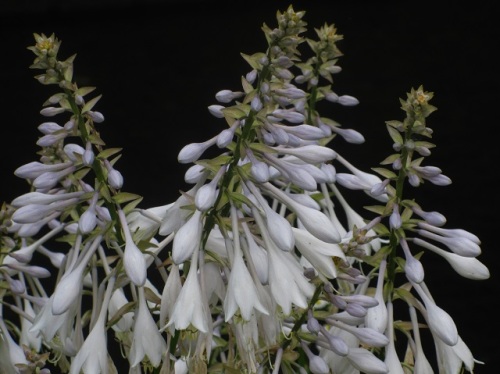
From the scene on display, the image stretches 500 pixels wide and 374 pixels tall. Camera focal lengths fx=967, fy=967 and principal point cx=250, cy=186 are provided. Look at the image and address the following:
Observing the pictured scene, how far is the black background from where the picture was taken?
3.35 meters

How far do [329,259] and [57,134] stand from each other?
35 centimetres

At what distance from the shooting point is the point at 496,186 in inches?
129

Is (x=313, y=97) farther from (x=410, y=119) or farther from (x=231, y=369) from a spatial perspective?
(x=231, y=369)

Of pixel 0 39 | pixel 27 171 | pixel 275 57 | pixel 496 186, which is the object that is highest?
pixel 275 57

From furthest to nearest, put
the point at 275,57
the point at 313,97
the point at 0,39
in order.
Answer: the point at 0,39
the point at 313,97
the point at 275,57

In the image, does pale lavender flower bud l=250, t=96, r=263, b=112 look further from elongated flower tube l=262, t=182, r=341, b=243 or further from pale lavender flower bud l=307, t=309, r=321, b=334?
pale lavender flower bud l=307, t=309, r=321, b=334

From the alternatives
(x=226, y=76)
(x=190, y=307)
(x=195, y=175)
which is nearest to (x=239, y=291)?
(x=190, y=307)

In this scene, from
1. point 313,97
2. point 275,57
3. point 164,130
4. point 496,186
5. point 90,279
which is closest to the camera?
point 275,57

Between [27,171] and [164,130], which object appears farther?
[164,130]

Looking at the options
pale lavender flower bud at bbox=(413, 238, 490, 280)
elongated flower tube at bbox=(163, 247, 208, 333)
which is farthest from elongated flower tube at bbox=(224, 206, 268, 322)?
pale lavender flower bud at bbox=(413, 238, 490, 280)

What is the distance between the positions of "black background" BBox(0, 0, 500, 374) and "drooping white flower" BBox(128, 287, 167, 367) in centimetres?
213

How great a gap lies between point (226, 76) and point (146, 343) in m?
2.59

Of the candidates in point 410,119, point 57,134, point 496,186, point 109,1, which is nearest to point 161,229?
point 57,134

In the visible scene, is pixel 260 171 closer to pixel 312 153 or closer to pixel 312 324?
pixel 312 153
